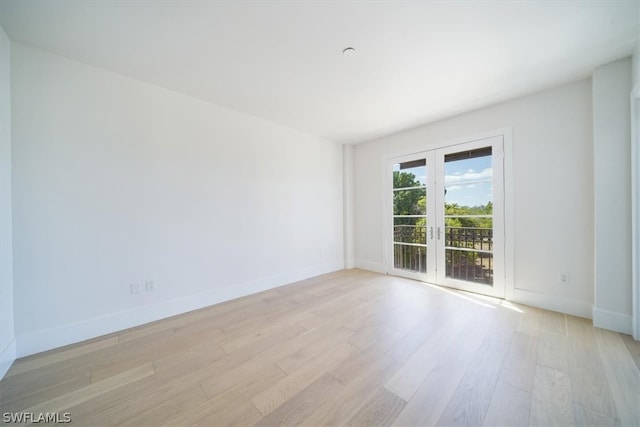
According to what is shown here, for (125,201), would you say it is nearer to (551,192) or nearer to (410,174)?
(410,174)

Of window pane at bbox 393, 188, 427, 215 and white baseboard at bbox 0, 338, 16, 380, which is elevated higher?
window pane at bbox 393, 188, 427, 215

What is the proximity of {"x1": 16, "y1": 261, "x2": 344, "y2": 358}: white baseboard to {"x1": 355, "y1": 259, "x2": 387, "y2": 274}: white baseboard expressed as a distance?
1975mm

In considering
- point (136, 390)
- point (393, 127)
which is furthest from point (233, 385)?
point (393, 127)

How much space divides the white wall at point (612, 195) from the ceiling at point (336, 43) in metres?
0.31

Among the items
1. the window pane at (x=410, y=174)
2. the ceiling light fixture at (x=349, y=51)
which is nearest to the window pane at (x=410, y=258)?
the window pane at (x=410, y=174)

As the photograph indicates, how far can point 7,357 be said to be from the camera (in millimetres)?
1739

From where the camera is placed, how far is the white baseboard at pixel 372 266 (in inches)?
172

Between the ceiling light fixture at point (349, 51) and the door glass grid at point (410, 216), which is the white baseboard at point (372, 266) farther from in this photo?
the ceiling light fixture at point (349, 51)

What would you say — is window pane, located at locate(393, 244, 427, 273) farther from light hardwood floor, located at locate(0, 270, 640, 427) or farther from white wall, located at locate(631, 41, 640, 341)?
white wall, located at locate(631, 41, 640, 341)

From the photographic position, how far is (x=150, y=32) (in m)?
1.83

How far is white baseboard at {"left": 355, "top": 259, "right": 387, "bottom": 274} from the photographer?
438 cm

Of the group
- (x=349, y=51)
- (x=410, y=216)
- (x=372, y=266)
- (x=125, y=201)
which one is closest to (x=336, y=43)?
(x=349, y=51)

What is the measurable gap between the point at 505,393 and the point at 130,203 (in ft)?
11.9

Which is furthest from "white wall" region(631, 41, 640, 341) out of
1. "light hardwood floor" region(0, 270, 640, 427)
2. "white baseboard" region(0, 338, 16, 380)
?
"white baseboard" region(0, 338, 16, 380)
